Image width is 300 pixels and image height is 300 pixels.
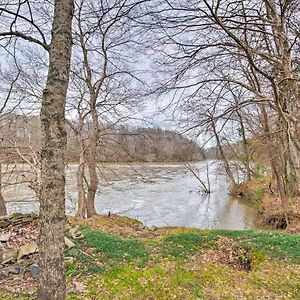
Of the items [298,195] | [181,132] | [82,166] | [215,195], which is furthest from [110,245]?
[215,195]

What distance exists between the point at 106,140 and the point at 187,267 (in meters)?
5.55

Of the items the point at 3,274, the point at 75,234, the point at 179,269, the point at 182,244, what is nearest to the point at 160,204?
the point at 182,244

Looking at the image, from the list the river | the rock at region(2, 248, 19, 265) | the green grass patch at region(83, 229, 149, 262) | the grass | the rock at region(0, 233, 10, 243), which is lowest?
the river

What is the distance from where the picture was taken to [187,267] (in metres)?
3.79

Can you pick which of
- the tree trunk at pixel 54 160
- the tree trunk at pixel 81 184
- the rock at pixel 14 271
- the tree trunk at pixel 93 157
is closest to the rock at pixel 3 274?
the rock at pixel 14 271

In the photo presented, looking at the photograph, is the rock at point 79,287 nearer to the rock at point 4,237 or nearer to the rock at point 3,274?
the rock at point 3,274

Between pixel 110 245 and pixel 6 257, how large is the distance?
55.8 inches

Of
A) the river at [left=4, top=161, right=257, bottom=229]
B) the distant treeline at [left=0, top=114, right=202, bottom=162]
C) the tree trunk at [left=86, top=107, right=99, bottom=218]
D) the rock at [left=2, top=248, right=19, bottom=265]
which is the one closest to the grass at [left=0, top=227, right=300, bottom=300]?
the rock at [left=2, top=248, right=19, bottom=265]

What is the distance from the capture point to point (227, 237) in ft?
16.8

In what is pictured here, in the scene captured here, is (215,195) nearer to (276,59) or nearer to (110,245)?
(276,59)

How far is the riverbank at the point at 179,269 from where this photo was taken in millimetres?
3082

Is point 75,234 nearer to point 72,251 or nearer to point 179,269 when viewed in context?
point 72,251

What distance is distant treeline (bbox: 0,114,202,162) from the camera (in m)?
6.61

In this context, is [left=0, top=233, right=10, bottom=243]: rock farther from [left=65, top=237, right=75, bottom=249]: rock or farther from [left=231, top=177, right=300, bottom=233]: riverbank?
[left=231, top=177, right=300, bottom=233]: riverbank
